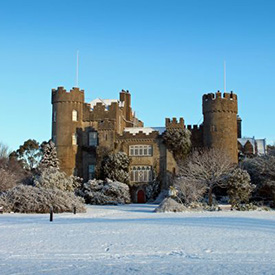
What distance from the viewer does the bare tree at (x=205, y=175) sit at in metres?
32.9

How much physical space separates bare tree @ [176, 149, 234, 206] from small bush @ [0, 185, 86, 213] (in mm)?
8956

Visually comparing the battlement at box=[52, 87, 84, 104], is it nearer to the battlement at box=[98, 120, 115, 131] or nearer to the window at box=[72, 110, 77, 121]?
the window at box=[72, 110, 77, 121]

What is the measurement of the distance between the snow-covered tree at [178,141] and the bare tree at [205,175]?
3.86 metres

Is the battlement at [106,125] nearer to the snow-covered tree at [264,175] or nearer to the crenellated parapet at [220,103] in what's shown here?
the crenellated parapet at [220,103]

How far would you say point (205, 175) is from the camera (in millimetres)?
35656

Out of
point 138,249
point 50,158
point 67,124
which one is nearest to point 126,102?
point 67,124

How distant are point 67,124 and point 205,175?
16097 mm

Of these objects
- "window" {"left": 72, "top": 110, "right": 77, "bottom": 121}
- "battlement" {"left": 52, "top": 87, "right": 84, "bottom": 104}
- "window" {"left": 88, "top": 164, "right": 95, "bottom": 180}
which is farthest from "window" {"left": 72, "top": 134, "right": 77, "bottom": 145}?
"battlement" {"left": 52, "top": 87, "right": 84, "bottom": 104}

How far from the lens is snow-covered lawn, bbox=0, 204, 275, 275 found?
9188 mm

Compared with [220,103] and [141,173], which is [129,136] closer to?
[141,173]

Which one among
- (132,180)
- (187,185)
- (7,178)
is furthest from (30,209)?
(132,180)

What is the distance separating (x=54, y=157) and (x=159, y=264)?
3415 cm

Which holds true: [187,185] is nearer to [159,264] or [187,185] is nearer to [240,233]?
[240,233]

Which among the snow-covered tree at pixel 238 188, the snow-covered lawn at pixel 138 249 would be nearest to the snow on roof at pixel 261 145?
the snow-covered tree at pixel 238 188
